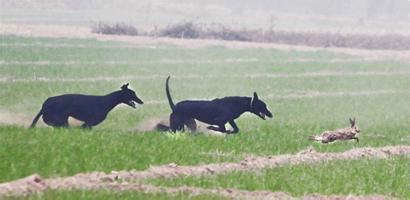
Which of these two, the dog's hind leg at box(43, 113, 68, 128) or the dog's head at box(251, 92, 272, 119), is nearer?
the dog's hind leg at box(43, 113, 68, 128)

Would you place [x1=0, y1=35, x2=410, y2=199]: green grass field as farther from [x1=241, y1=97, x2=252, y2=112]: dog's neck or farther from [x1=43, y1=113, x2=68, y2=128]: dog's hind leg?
[x1=43, y1=113, x2=68, y2=128]: dog's hind leg

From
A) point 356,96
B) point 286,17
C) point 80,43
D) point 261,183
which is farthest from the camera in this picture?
point 286,17

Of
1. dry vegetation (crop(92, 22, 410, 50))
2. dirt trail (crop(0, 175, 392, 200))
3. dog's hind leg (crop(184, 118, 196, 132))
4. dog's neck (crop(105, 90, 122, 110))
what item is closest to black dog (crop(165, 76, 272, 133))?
dog's hind leg (crop(184, 118, 196, 132))

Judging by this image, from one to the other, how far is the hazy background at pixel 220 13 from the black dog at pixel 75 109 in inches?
2956

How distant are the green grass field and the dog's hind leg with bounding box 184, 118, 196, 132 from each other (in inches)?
29.2

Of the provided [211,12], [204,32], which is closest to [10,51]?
[204,32]

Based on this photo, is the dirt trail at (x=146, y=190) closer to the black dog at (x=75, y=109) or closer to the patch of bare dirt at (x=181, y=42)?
the black dog at (x=75, y=109)

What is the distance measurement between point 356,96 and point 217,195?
30.0 m

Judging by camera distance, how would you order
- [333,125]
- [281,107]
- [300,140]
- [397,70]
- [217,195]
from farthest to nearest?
[397,70], [281,107], [333,125], [300,140], [217,195]

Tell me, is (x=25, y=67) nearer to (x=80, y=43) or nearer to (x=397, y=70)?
(x=80, y=43)

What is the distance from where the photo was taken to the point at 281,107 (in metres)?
37.1

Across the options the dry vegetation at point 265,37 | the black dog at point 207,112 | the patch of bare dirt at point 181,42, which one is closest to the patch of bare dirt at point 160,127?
the black dog at point 207,112

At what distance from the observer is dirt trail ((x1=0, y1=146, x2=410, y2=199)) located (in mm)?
13719

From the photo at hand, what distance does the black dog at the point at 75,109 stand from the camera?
72.1ft
